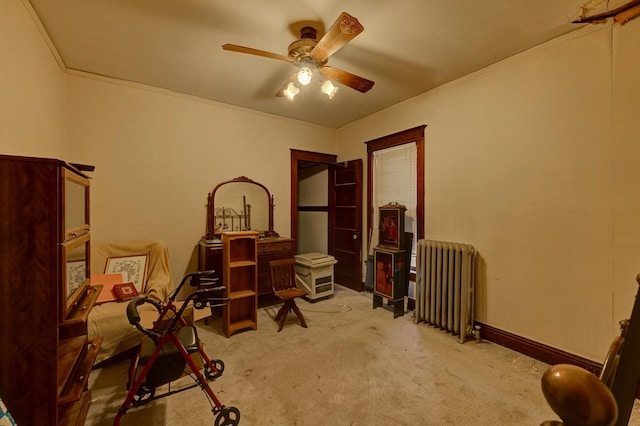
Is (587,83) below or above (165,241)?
above

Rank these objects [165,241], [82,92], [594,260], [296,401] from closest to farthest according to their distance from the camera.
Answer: [296,401] < [594,260] < [82,92] < [165,241]

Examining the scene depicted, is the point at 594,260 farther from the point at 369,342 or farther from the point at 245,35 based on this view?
the point at 245,35

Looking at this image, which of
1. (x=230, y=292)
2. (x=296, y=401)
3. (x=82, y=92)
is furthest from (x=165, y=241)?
(x=296, y=401)

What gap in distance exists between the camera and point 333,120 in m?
4.46

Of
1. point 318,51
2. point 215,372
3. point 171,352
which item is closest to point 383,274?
point 215,372

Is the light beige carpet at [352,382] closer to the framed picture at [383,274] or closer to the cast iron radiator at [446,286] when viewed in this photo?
the cast iron radiator at [446,286]

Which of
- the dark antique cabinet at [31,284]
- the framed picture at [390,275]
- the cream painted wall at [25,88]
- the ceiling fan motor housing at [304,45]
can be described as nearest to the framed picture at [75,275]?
the dark antique cabinet at [31,284]

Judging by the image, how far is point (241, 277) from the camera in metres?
3.13

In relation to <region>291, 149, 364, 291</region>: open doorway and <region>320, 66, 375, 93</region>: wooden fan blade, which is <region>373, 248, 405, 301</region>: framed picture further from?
<region>320, 66, 375, 93</region>: wooden fan blade

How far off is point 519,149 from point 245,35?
2644mm

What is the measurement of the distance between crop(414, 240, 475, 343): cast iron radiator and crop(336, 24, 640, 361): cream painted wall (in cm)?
20

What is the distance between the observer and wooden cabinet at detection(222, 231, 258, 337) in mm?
2896

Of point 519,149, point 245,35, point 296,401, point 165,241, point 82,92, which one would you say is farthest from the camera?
point 165,241

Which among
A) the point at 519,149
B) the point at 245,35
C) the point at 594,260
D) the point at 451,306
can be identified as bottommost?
the point at 451,306
